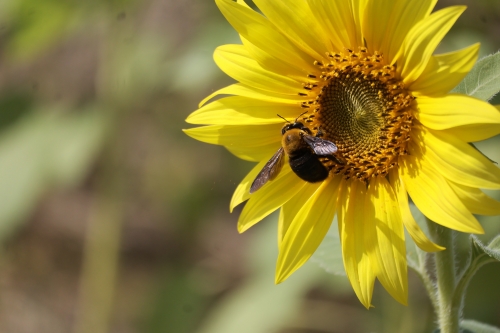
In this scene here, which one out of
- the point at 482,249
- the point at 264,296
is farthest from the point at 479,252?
the point at 264,296

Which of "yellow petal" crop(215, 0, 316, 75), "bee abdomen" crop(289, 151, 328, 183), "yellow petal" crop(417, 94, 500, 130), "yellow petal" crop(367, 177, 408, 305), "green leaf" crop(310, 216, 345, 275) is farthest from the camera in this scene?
"green leaf" crop(310, 216, 345, 275)

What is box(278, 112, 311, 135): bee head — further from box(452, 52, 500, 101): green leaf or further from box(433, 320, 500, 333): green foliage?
box(433, 320, 500, 333): green foliage

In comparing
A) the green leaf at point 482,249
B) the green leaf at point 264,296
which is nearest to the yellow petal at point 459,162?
the green leaf at point 482,249

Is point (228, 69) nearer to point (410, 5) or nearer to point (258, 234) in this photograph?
point (410, 5)

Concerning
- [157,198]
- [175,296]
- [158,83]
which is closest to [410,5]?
[158,83]

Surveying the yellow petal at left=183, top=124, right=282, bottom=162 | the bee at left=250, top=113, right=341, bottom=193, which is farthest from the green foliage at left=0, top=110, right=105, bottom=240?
the bee at left=250, top=113, right=341, bottom=193

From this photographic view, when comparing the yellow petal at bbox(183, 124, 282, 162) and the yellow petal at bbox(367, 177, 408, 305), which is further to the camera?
the yellow petal at bbox(183, 124, 282, 162)
